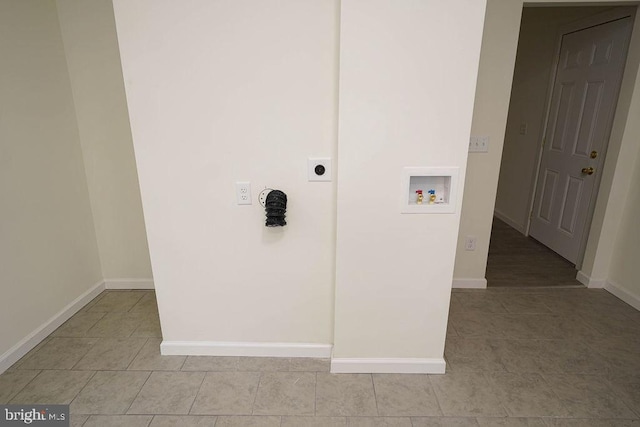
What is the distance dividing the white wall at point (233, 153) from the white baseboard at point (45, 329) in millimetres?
828

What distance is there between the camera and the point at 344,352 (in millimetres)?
1889

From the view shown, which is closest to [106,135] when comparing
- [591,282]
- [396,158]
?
[396,158]

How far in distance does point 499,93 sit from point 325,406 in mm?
2340

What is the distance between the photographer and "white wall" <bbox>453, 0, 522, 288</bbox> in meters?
2.33

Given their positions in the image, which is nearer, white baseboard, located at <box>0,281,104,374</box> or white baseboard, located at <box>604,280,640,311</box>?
white baseboard, located at <box>0,281,104,374</box>

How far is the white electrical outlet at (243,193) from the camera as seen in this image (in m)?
1.74

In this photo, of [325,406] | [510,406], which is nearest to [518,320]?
[510,406]

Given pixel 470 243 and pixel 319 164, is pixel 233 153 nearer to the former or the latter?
pixel 319 164

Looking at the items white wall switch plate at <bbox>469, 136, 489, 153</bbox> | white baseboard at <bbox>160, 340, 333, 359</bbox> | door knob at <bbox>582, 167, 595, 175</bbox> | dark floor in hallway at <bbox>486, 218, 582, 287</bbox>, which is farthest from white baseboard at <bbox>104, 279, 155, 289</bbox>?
door knob at <bbox>582, 167, 595, 175</bbox>

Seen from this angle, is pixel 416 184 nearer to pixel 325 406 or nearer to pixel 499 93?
pixel 325 406

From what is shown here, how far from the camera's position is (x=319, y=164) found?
5.59 ft

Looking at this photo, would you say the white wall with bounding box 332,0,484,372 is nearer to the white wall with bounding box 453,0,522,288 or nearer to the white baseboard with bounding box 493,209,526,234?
the white wall with bounding box 453,0,522,288

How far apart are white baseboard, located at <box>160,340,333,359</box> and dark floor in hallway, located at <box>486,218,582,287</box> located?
1.73 meters

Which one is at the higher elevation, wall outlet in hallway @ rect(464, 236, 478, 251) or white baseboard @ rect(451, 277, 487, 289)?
wall outlet in hallway @ rect(464, 236, 478, 251)
